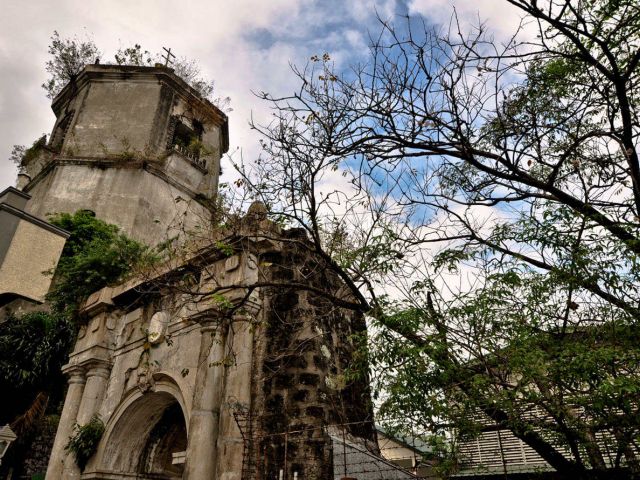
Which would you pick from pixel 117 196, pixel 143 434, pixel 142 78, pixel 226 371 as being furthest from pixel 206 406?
pixel 142 78

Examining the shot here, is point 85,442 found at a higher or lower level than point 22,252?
lower

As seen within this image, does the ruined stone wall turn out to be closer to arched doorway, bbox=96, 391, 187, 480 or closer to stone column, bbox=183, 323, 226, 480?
stone column, bbox=183, 323, 226, 480

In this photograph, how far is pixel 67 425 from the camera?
8.04 m

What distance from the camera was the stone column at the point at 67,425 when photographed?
772 centimetres

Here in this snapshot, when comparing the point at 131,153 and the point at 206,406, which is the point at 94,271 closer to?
the point at 206,406

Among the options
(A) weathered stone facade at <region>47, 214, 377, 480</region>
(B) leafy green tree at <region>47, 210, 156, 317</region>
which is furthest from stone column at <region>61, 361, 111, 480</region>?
(B) leafy green tree at <region>47, 210, 156, 317</region>

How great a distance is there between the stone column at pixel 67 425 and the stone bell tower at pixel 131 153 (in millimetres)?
7177

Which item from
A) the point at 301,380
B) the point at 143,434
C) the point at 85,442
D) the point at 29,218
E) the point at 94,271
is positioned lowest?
the point at 85,442

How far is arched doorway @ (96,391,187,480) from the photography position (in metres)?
7.52

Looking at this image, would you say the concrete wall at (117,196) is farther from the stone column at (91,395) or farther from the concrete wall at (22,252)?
the concrete wall at (22,252)

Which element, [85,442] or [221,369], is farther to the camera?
[85,442]

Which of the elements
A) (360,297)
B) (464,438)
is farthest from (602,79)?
(464,438)

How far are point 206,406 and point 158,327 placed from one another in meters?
2.04

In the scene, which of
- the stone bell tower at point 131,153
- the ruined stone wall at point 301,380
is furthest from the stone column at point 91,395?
the stone bell tower at point 131,153
